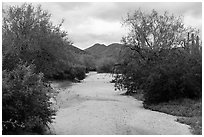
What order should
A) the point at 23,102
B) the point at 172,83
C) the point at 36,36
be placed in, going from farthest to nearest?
the point at 36,36
the point at 172,83
the point at 23,102

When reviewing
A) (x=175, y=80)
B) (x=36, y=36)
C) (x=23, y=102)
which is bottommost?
(x=23, y=102)

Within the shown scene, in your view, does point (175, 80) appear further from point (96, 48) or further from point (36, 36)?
point (96, 48)

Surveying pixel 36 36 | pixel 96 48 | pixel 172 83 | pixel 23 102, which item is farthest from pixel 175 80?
pixel 96 48

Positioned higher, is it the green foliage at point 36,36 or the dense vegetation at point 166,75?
the green foliage at point 36,36

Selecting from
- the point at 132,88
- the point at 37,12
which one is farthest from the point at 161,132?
the point at 37,12

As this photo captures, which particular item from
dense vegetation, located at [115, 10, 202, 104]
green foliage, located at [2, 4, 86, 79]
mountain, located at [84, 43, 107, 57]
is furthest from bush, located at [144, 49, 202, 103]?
mountain, located at [84, 43, 107, 57]

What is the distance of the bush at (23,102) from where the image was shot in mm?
6586

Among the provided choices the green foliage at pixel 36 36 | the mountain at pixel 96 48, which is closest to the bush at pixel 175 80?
the green foliage at pixel 36 36

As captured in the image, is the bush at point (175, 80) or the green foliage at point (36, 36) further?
the green foliage at point (36, 36)

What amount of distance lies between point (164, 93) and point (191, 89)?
116cm

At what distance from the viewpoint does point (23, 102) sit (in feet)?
22.6

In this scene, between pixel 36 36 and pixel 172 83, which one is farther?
pixel 36 36

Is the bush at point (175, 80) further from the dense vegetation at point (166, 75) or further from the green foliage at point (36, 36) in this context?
the green foliage at point (36, 36)

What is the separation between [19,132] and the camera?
6.77m
